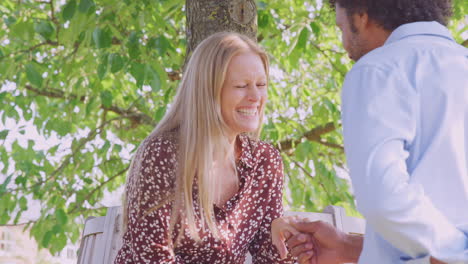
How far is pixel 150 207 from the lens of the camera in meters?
2.41

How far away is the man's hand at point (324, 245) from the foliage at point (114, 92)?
1.55 metres

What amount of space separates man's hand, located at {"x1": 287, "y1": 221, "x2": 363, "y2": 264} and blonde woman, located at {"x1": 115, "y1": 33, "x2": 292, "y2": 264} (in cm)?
31

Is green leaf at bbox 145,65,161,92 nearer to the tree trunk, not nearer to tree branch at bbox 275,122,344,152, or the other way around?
the tree trunk

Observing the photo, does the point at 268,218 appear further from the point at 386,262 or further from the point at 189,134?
the point at 386,262

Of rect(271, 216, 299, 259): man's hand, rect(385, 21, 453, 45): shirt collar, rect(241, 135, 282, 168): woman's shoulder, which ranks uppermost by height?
rect(385, 21, 453, 45): shirt collar

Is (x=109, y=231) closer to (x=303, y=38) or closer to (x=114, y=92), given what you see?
(x=303, y=38)

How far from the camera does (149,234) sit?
2375mm

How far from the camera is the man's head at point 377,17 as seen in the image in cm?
165

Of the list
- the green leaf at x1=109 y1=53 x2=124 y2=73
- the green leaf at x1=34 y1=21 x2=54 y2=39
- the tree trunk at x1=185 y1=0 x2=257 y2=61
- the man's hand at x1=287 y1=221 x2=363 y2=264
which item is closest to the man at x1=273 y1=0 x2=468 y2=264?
the man's hand at x1=287 y1=221 x2=363 y2=264

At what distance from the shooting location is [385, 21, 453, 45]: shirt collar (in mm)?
1592

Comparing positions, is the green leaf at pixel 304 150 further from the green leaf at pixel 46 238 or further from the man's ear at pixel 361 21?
the man's ear at pixel 361 21

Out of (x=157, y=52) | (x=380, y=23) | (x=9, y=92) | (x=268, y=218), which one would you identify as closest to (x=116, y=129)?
(x=9, y=92)

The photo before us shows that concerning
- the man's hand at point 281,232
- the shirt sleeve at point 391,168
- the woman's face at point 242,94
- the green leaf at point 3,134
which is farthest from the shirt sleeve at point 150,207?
the green leaf at point 3,134

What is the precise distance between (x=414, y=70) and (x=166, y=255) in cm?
123
